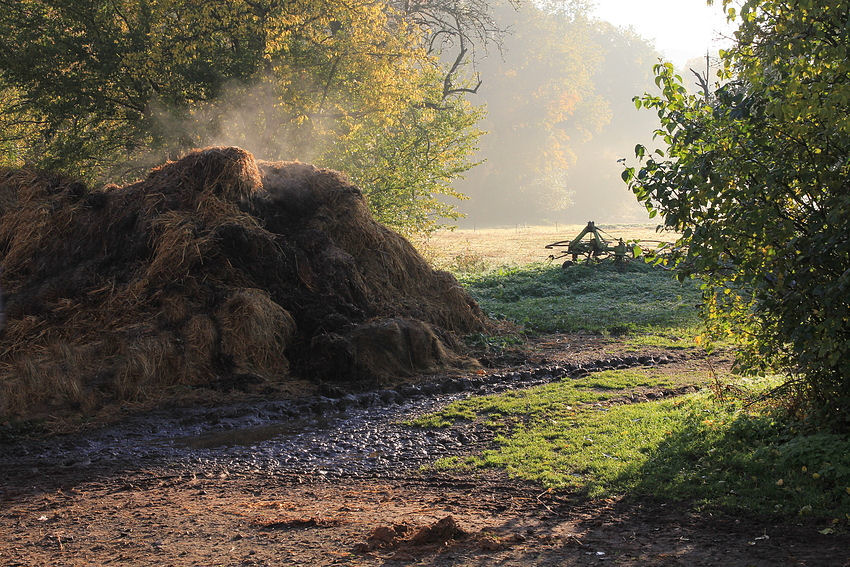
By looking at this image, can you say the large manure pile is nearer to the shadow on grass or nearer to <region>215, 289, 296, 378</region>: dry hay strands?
<region>215, 289, 296, 378</region>: dry hay strands

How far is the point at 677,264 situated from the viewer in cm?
762

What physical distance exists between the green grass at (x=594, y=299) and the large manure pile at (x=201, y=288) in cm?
380

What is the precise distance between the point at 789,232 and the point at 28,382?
9665 mm

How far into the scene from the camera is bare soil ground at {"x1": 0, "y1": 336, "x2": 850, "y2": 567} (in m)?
5.46

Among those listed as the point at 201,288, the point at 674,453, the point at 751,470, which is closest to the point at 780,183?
the point at 751,470

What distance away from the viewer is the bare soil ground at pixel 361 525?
5.46 m

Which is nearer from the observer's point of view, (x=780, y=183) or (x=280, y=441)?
(x=780, y=183)

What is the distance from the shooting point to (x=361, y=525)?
6223 millimetres

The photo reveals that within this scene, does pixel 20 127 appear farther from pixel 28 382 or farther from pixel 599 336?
pixel 599 336

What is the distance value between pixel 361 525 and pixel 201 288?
7162 millimetres

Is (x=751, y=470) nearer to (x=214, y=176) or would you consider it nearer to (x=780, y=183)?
(x=780, y=183)

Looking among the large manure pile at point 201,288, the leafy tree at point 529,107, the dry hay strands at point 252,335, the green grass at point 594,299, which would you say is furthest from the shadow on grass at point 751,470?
the leafy tree at point 529,107

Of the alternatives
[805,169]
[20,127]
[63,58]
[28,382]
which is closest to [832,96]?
[805,169]

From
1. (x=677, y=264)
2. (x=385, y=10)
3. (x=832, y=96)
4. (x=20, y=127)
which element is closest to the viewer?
(x=832, y=96)
